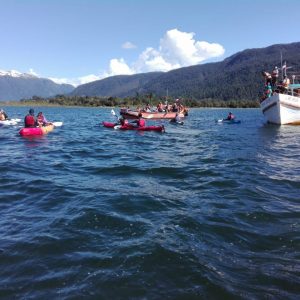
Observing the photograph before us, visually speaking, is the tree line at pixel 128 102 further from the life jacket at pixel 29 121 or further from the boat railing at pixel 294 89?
the life jacket at pixel 29 121

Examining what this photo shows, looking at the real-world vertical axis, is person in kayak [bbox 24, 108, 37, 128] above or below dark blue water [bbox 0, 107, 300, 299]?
above

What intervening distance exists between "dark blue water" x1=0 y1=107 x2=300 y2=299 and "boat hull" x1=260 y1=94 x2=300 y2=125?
62.1 feet

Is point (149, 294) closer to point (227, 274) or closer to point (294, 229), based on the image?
point (227, 274)

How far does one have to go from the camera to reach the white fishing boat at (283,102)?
105 feet

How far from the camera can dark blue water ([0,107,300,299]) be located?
5.46 m

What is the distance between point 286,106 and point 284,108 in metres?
0.33

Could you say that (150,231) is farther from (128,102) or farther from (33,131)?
(128,102)

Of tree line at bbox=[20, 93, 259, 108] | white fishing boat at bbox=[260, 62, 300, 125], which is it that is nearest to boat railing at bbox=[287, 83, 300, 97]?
white fishing boat at bbox=[260, 62, 300, 125]

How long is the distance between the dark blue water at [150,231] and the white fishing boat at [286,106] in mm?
18953

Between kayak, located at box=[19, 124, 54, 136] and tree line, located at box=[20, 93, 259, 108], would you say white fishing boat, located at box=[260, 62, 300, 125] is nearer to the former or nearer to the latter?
kayak, located at box=[19, 124, 54, 136]

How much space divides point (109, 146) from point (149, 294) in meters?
17.6

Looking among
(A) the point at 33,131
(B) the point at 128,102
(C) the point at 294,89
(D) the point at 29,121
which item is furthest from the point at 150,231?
(B) the point at 128,102

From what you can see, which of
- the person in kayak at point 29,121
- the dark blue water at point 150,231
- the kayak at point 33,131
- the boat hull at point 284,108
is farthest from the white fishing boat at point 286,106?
the person in kayak at point 29,121

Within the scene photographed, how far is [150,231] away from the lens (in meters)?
7.54
